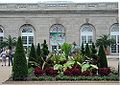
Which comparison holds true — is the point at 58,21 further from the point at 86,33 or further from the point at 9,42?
the point at 9,42

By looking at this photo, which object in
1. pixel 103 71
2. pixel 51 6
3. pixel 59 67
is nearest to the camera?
pixel 103 71

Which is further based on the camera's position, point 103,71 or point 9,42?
point 9,42

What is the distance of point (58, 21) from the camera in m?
49.6

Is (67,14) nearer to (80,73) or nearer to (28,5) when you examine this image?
(28,5)

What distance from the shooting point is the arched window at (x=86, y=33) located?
49791 millimetres

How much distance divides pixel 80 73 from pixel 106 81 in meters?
2.05

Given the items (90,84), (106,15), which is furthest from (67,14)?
(90,84)

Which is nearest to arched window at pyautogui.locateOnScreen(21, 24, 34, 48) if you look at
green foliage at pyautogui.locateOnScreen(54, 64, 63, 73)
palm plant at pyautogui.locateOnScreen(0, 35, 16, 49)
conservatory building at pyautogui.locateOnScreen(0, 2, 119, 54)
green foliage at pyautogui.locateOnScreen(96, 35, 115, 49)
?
conservatory building at pyautogui.locateOnScreen(0, 2, 119, 54)

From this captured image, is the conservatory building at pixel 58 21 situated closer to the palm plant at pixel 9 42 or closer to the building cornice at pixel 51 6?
the building cornice at pixel 51 6

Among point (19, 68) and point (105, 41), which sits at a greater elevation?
point (105, 41)

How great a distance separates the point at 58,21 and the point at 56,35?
1805 mm

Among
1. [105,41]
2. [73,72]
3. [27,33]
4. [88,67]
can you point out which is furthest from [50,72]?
[27,33]

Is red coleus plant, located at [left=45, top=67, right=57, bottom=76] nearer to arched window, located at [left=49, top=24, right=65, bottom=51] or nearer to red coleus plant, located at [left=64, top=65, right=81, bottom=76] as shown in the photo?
red coleus plant, located at [left=64, top=65, right=81, bottom=76]

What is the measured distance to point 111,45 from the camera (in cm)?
4769
